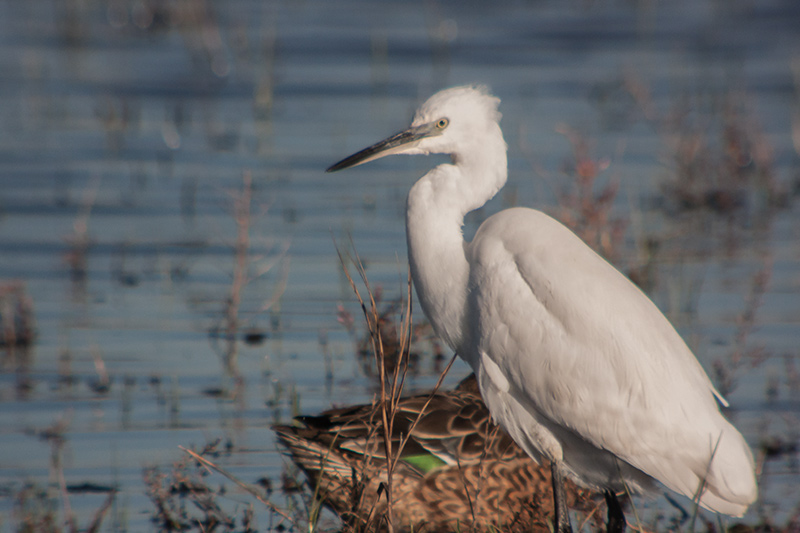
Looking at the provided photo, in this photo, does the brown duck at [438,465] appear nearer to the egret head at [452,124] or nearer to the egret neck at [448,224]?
the egret neck at [448,224]

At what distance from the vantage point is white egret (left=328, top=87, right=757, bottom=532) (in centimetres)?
403

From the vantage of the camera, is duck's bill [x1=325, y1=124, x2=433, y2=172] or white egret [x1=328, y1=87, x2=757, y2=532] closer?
white egret [x1=328, y1=87, x2=757, y2=532]

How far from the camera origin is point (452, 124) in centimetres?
445

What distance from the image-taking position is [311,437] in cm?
444

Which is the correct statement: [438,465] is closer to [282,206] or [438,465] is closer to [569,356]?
[569,356]

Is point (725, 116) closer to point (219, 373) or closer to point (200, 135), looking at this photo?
point (200, 135)

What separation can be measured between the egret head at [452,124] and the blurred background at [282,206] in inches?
57.0

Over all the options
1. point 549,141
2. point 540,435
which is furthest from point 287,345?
point 549,141

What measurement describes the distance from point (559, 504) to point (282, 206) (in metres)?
5.01

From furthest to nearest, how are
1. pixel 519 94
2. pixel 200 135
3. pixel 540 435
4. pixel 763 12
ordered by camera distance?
pixel 763 12, pixel 519 94, pixel 200 135, pixel 540 435

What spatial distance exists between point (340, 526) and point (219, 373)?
71.0 inches

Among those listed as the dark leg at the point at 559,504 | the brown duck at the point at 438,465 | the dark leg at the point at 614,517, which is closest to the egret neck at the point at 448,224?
the brown duck at the point at 438,465

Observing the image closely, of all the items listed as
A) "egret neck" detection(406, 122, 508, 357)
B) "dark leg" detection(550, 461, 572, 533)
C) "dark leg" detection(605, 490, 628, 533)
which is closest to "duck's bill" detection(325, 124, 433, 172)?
"egret neck" detection(406, 122, 508, 357)

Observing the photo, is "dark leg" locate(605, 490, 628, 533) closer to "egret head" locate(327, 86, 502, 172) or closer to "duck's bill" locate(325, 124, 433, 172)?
"egret head" locate(327, 86, 502, 172)
